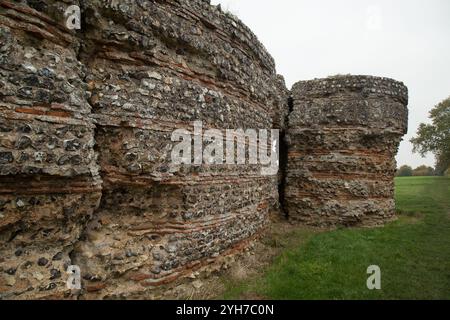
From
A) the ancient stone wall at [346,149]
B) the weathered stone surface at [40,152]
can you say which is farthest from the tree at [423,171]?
the weathered stone surface at [40,152]

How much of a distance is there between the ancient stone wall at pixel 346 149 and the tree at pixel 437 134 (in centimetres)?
2537

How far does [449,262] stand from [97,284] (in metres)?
6.83

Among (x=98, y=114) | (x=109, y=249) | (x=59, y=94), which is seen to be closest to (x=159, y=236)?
(x=109, y=249)

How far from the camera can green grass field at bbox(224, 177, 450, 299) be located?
5.43 metres

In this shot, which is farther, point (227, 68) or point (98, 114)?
point (227, 68)

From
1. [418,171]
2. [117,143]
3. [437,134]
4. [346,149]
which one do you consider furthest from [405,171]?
[117,143]

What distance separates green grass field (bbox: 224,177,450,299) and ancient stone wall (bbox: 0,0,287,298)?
1.21m

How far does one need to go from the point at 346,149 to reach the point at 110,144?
334 inches

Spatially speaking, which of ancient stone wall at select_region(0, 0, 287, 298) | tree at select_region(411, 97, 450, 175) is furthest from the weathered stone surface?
tree at select_region(411, 97, 450, 175)

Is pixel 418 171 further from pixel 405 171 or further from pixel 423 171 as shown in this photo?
pixel 405 171

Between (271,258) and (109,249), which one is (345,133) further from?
(109,249)

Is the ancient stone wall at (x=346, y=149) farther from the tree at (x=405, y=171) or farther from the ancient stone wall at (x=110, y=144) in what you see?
the tree at (x=405, y=171)

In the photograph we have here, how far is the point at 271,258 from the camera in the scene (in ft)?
24.2

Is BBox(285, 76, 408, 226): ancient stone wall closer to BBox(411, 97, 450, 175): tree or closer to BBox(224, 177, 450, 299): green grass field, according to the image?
BBox(224, 177, 450, 299): green grass field
